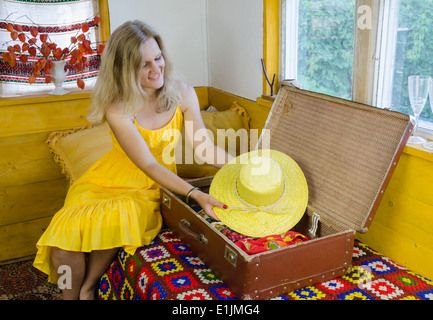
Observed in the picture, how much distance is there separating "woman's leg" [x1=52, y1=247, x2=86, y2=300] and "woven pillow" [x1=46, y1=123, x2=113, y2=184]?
72cm

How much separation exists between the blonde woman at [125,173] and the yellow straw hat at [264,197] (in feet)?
0.25

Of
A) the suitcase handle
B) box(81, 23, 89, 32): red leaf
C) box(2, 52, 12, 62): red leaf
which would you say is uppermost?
box(81, 23, 89, 32): red leaf

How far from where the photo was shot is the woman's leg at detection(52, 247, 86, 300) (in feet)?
5.74

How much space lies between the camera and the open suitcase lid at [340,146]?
1473 millimetres

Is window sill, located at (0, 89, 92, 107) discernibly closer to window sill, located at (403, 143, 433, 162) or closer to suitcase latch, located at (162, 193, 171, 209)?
suitcase latch, located at (162, 193, 171, 209)

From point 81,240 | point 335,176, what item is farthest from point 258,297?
point 81,240

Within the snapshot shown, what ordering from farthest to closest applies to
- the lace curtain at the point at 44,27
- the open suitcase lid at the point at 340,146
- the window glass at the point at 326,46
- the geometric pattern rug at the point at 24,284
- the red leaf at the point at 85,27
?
the red leaf at the point at 85,27 → the lace curtain at the point at 44,27 → the geometric pattern rug at the point at 24,284 → the window glass at the point at 326,46 → the open suitcase lid at the point at 340,146

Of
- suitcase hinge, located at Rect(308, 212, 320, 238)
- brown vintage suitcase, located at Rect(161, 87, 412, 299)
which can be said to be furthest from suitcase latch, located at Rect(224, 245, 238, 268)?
suitcase hinge, located at Rect(308, 212, 320, 238)

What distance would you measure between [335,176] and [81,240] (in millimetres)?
948

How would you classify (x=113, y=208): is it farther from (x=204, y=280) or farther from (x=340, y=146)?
(x=340, y=146)

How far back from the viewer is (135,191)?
192cm

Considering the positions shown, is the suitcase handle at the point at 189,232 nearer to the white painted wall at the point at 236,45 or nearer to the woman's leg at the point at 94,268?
the woman's leg at the point at 94,268

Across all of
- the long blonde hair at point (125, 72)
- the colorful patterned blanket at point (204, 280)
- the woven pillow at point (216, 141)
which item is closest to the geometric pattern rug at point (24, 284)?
the colorful patterned blanket at point (204, 280)

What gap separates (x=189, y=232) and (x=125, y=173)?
0.51m
